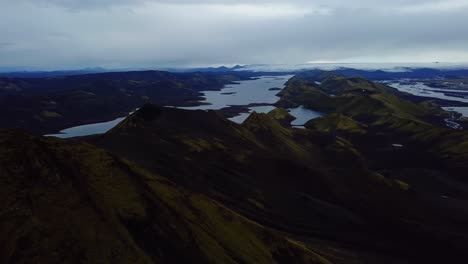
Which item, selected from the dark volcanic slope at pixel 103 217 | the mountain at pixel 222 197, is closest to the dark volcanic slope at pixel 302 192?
the mountain at pixel 222 197

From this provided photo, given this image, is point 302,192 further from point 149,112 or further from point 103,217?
point 149,112

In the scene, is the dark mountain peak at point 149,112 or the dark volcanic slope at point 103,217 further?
the dark mountain peak at point 149,112

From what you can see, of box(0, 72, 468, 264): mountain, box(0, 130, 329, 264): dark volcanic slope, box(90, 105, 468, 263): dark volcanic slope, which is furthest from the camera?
Result: box(90, 105, 468, 263): dark volcanic slope

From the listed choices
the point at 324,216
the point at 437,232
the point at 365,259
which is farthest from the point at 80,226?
the point at 437,232

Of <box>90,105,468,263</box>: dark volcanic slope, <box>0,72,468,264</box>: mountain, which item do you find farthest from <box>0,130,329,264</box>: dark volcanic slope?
<box>90,105,468,263</box>: dark volcanic slope

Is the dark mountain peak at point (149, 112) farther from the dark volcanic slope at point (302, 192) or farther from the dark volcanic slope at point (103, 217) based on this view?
the dark volcanic slope at point (103, 217)

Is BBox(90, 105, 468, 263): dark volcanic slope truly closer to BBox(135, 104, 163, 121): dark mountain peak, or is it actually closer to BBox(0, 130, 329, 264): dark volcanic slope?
BBox(135, 104, 163, 121): dark mountain peak

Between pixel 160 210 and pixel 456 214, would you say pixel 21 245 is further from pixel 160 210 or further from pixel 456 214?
pixel 456 214
